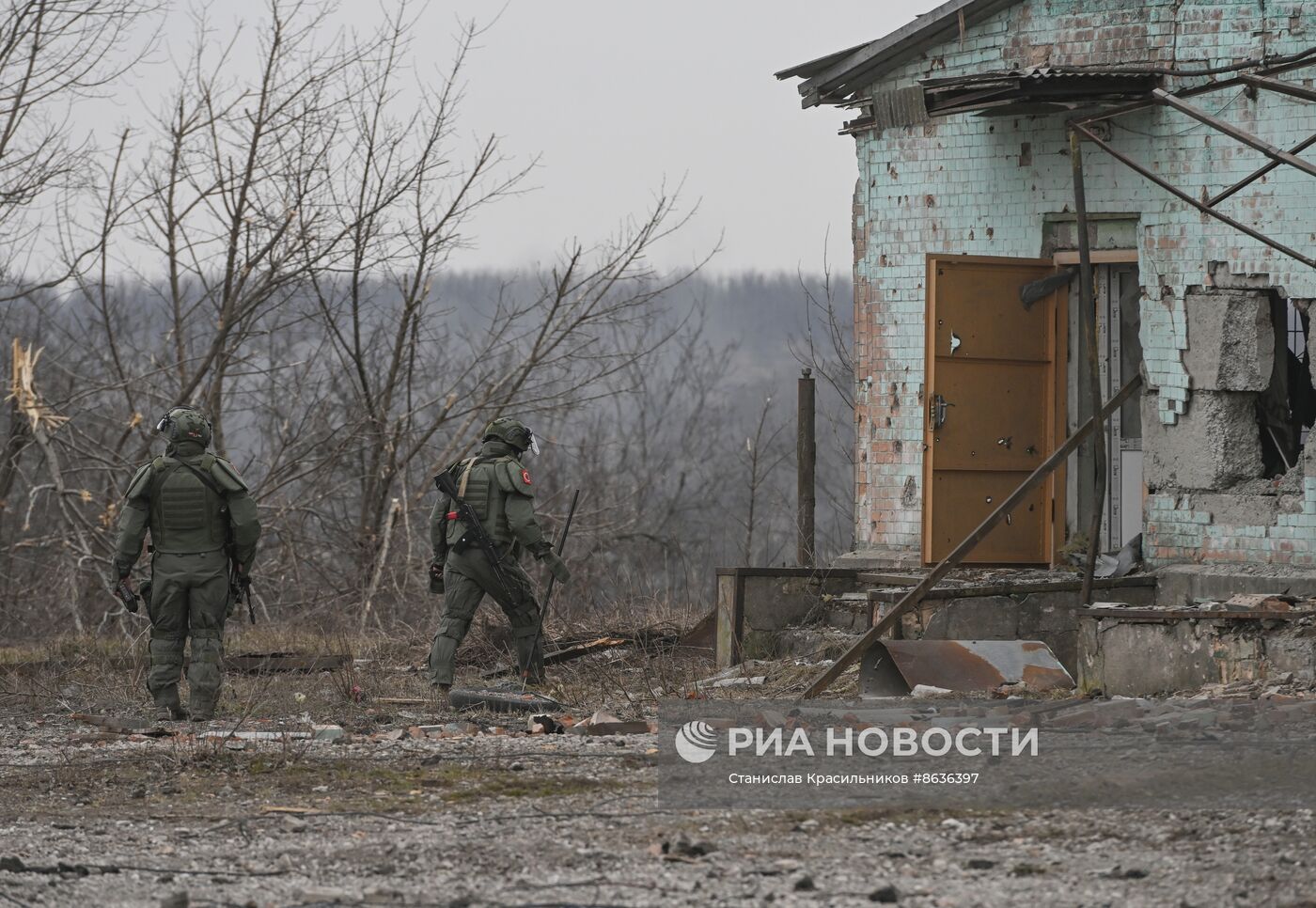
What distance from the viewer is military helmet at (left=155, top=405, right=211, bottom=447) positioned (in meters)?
8.95

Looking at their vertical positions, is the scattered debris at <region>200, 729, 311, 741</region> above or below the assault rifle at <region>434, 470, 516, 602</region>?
below

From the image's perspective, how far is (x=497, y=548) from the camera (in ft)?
33.5

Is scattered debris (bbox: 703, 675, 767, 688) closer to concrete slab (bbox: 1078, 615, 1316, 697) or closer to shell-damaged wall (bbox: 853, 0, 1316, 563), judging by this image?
shell-damaged wall (bbox: 853, 0, 1316, 563)

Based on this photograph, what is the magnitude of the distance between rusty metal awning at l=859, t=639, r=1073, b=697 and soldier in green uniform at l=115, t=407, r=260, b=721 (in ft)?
12.0

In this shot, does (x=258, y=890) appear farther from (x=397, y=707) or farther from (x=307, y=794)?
(x=397, y=707)

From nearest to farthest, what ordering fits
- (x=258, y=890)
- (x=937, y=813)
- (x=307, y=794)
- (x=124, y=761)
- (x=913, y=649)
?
1. (x=258, y=890)
2. (x=937, y=813)
3. (x=307, y=794)
4. (x=124, y=761)
5. (x=913, y=649)

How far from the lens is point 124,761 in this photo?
706cm

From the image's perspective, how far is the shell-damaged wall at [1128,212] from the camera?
983 cm

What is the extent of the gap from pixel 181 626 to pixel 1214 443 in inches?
257

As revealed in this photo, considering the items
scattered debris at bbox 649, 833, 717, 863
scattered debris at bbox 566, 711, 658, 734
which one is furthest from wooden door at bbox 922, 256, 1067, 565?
scattered debris at bbox 649, 833, 717, 863

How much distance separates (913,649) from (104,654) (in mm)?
6729

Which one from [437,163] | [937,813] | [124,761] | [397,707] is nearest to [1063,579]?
[397,707]

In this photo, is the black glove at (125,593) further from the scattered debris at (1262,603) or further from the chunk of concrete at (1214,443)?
the chunk of concrete at (1214,443)

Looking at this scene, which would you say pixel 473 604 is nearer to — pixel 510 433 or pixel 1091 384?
pixel 510 433
